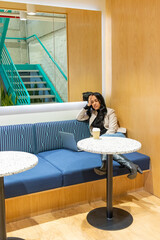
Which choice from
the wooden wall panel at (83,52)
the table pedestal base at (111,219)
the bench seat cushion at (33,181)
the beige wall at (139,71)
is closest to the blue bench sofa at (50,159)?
the bench seat cushion at (33,181)

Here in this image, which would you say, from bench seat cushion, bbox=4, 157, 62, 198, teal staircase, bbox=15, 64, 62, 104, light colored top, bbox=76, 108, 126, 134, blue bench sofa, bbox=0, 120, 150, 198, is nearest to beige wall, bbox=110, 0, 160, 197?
light colored top, bbox=76, 108, 126, 134

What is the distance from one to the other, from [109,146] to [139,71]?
1.22 meters

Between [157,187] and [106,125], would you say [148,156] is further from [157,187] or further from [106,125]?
[106,125]

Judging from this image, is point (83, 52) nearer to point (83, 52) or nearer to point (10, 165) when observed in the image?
point (83, 52)

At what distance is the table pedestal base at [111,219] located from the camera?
2.64 m

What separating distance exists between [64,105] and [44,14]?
1.18m

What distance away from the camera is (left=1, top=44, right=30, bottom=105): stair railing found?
349cm

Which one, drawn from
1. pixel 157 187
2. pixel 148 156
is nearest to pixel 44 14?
pixel 148 156

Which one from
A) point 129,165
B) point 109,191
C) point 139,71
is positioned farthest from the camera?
point 139,71

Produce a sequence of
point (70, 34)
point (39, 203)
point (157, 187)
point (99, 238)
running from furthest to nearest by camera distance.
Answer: point (70, 34)
point (157, 187)
point (39, 203)
point (99, 238)

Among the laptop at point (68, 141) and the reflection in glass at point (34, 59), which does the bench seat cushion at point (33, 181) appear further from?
the reflection in glass at point (34, 59)

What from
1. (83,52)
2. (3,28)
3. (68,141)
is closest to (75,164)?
(68,141)

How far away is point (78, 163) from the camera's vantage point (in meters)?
3.07

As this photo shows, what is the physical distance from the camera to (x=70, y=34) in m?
3.81
